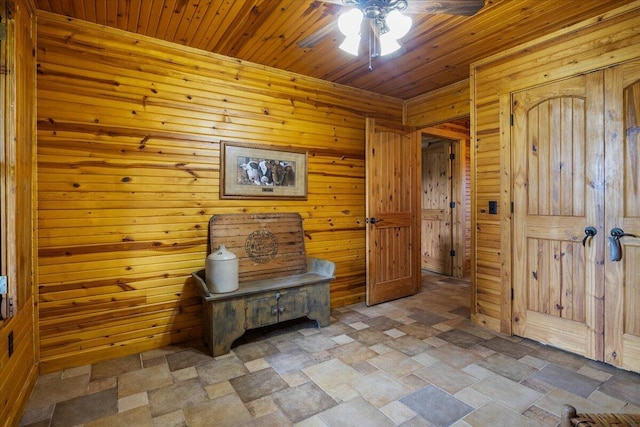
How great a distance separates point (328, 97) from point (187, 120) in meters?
1.74

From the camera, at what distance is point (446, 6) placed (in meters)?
1.81

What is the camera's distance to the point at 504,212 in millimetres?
3191

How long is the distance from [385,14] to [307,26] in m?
1.03

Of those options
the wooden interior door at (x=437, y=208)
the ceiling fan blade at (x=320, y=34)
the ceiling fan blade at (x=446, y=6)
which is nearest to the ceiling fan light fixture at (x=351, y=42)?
the ceiling fan blade at (x=320, y=34)

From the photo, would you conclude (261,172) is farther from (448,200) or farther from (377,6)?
(448,200)

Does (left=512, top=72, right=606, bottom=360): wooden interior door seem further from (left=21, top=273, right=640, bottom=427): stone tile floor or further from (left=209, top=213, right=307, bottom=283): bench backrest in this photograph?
(left=209, top=213, right=307, bottom=283): bench backrest

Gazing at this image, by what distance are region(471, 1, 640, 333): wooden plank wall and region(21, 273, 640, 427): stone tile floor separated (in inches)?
17.0

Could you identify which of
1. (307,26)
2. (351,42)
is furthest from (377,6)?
(307,26)

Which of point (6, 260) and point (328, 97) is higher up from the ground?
point (328, 97)

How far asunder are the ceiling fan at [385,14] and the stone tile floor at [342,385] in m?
2.29

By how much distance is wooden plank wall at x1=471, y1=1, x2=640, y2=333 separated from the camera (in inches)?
102

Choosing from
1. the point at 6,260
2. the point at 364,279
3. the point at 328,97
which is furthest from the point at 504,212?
the point at 6,260

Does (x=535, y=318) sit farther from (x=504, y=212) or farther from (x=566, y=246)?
(x=504, y=212)

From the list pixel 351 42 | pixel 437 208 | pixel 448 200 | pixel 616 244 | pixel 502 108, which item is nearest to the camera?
pixel 351 42
